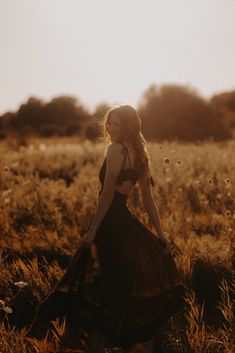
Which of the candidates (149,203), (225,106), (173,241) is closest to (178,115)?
(225,106)

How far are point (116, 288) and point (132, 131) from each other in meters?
Result: 1.13

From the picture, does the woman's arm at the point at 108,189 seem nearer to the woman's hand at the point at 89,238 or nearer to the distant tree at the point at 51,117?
the woman's hand at the point at 89,238

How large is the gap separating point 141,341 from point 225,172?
730 centimetres

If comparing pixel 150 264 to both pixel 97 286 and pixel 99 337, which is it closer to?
pixel 97 286

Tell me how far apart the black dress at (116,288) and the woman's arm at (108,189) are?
6 centimetres

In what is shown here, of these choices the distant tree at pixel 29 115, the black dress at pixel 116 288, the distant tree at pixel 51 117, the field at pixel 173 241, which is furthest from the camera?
the distant tree at pixel 51 117

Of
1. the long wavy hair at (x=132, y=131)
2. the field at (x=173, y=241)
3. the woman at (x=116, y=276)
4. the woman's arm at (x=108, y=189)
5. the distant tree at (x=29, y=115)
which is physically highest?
the distant tree at (x=29, y=115)

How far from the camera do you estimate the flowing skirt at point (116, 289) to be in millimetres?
3533

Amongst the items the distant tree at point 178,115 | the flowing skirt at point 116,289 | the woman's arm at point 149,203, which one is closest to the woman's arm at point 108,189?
the flowing skirt at point 116,289

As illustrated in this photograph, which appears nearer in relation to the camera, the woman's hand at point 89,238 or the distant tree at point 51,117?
the woman's hand at point 89,238

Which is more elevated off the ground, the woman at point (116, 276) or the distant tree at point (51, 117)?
the distant tree at point (51, 117)

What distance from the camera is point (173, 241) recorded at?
6195mm

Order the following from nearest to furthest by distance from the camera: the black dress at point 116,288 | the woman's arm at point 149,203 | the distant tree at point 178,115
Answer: the black dress at point 116,288
the woman's arm at point 149,203
the distant tree at point 178,115

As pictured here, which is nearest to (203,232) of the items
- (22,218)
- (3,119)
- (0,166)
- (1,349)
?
(22,218)
